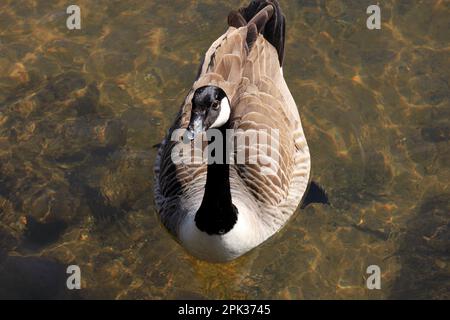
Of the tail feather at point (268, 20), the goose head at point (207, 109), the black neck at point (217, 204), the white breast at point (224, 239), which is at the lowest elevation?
the white breast at point (224, 239)

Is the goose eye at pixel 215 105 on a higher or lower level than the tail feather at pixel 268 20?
lower

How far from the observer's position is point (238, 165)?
6570mm

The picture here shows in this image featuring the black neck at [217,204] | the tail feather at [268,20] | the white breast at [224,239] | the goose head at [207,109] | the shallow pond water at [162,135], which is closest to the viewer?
the goose head at [207,109]

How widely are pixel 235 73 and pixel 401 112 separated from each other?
241 cm

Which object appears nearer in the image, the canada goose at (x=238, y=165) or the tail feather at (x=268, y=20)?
the canada goose at (x=238, y=165)

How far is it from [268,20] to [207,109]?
2518 millimetres

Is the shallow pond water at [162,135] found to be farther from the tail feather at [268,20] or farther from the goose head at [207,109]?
the goose head at [207,109]

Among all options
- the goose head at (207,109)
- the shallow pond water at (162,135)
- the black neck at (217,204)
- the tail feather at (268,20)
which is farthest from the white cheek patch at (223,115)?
the tail feather at (268,20)

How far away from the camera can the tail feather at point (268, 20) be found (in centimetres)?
748

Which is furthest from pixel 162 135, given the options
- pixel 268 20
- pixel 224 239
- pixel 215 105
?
pixel 215 105

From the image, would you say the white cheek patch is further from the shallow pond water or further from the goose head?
the shallow pond water

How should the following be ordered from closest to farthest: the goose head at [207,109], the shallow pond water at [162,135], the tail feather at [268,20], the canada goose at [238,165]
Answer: the goose head at [207,109]
the canada goose at [238,165]
the shallow pond water at [162,135]
the tail feather at [268,20]

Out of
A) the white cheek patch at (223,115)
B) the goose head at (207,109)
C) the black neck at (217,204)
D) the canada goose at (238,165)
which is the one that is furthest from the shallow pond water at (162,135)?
the goose head at (207,109)
